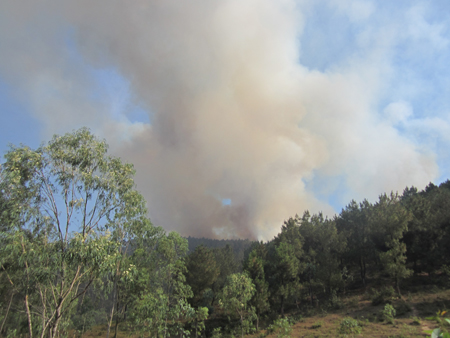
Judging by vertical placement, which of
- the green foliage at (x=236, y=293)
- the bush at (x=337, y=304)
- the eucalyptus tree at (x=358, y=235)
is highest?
the eucalyptus tree at (x=358, y=235)

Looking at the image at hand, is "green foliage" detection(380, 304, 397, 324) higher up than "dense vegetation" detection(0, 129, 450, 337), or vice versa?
"dense vegetation" detection(0, 129, 450, 337)

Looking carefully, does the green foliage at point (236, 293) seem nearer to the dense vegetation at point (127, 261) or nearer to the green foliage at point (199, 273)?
the dense vegetation at point (127, 261)

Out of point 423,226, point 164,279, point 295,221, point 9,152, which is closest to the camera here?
point 9,152

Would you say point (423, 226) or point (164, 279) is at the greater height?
point (423, 226)

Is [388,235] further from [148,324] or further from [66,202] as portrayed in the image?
[66,202]

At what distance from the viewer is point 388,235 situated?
1812 inches

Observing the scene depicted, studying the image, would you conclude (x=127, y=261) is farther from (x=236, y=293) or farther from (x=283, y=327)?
(x=283, y=327)

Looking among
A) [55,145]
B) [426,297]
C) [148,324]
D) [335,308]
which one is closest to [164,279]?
[148,324]

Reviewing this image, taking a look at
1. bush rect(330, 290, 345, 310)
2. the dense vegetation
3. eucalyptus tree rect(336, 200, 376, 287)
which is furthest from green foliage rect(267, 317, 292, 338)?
eucalyptus tree rect(336, 200, 376, 287)

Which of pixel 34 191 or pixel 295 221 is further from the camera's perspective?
pixel 295 221

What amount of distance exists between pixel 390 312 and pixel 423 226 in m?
26.2

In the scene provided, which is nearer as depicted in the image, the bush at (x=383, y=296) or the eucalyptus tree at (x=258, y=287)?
the bush at (x=383, y=296)

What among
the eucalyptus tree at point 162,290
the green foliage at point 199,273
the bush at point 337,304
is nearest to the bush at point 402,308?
the bush at point 337,304

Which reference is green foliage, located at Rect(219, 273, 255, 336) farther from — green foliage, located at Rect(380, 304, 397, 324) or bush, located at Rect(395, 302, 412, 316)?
bush, located at Rect(395, 302, 412, 316)
